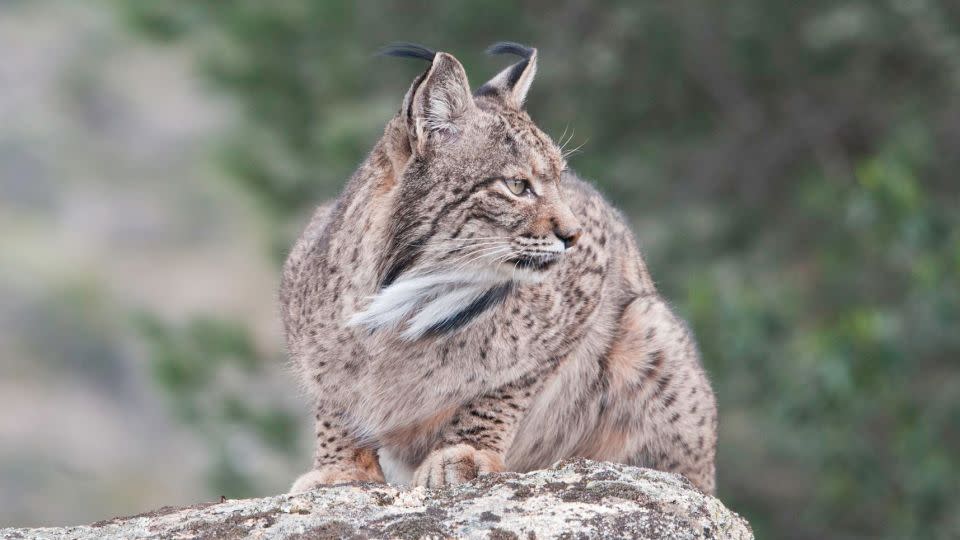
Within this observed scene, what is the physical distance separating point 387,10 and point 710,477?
917 cm

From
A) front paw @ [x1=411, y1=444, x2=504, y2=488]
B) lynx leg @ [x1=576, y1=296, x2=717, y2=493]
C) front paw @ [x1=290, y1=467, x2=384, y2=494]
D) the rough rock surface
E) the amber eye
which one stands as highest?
the amber eye

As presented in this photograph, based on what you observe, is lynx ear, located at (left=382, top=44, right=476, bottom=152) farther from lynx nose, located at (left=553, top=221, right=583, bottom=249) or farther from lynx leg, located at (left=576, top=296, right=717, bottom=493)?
lynx leg, located at (left=576, top=296, right=717, bottom=493)

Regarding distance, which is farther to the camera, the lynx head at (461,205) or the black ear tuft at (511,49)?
the black ear tuft at (511,49)

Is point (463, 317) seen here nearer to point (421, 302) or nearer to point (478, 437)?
point (421, 302)

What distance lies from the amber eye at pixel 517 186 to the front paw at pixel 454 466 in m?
0.94

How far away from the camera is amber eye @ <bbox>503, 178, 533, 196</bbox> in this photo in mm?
5355

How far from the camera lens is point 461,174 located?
17.6ft

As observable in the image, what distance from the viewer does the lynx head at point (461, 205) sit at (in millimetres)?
5250

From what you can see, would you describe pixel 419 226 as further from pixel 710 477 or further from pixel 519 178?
pixel 710 477

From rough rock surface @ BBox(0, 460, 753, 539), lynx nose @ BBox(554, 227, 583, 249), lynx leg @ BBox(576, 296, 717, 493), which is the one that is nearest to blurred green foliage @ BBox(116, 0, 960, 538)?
lynx leg @ BBox(576, 296, 717, 493)

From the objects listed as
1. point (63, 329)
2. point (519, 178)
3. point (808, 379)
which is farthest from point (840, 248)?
point (63, 329)

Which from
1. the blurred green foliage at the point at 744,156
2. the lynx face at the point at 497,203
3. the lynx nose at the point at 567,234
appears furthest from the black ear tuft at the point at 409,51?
the blurred green foliage at the point at 744,156

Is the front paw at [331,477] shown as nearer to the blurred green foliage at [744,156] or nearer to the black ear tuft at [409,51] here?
the black ear tuft at [409,51]

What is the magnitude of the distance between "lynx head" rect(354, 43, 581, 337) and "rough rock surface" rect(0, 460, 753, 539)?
1006mm
